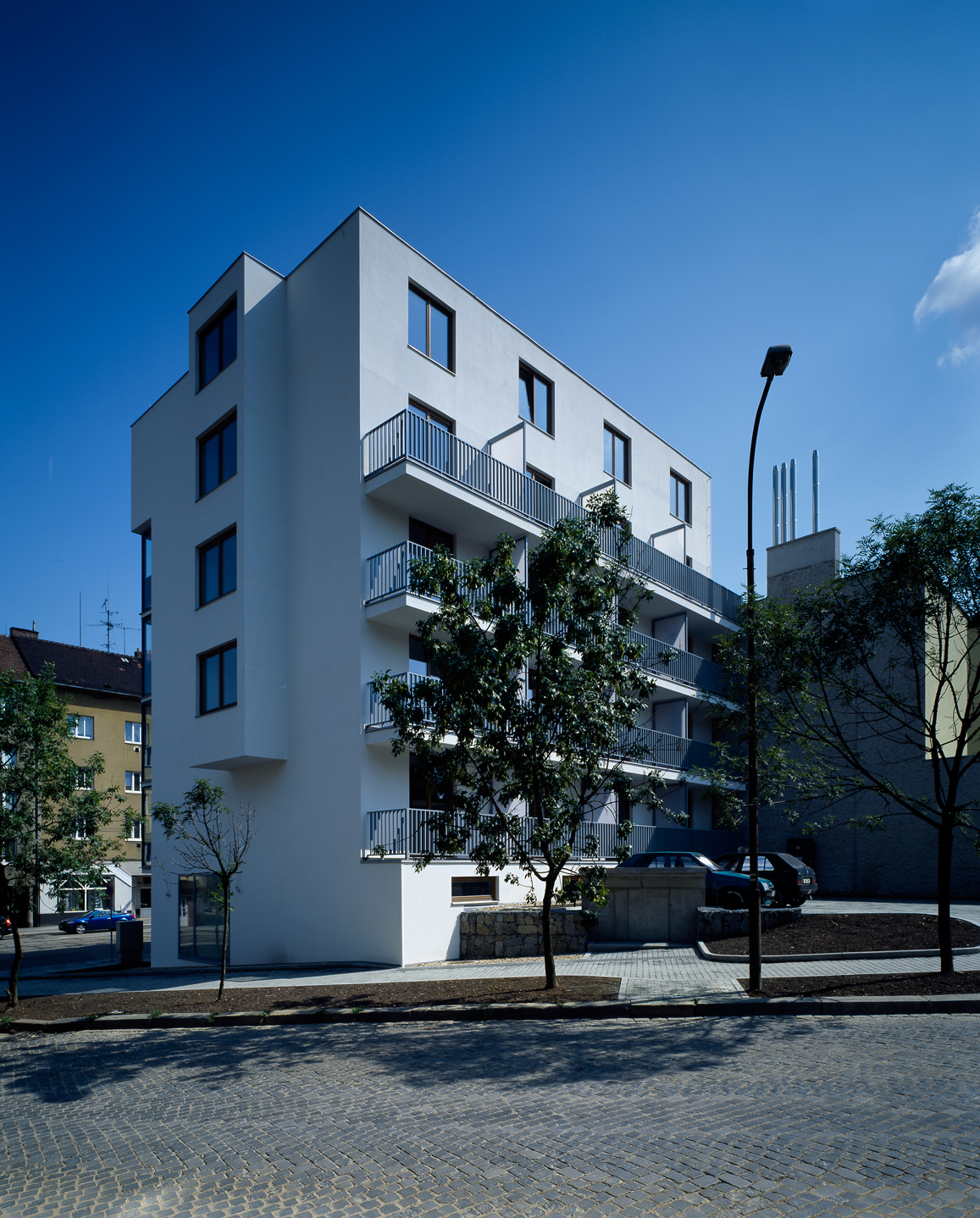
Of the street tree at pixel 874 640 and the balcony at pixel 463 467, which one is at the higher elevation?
the balcony at pixel 463 467

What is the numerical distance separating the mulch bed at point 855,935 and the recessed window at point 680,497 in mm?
18293

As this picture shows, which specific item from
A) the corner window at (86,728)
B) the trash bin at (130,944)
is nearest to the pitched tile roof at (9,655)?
the corner window at (86,728)

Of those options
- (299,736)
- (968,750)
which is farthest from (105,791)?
(968,750)

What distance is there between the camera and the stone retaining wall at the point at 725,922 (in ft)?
56.3

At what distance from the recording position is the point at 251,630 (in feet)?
68.3

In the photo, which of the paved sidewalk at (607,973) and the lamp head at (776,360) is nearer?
the lamp head at (776,360)

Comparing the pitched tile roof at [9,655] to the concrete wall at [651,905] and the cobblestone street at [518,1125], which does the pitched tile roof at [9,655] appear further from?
the cobblestone street at [518,1125]

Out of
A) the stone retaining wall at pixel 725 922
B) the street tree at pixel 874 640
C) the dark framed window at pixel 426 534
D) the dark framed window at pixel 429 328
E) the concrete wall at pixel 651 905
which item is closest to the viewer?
the street tree at pixel 874 640

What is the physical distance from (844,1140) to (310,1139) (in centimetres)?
358

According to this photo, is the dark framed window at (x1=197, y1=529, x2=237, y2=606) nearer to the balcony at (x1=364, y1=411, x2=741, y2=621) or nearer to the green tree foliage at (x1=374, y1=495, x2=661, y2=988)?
the balcony at (x1=364, y1=411, x2=741, y2=621)

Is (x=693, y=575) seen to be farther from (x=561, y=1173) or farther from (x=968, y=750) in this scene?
(x=561, y=1173)

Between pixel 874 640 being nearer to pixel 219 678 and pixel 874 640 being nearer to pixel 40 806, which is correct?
pixel 40 806

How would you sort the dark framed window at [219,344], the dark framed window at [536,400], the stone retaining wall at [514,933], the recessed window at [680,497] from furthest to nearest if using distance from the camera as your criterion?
1. the recessed window at [680,497]
2. the dark framed window at [536,400]
3. the dark framed window at [219,344]
4. the stone retaining wall at [514,933]

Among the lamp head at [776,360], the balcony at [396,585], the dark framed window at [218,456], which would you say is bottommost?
the balcony at [396,585]
